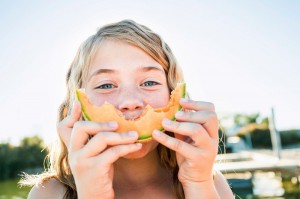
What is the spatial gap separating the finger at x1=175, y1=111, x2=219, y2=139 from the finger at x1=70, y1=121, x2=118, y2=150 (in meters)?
0.33

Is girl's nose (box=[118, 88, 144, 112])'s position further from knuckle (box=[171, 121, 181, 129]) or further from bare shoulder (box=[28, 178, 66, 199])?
bare shoulder (box=[28, 178, 66, 199])

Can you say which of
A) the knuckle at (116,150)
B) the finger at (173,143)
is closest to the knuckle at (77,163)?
the knuckle at (116,150)

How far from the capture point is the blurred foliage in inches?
1142

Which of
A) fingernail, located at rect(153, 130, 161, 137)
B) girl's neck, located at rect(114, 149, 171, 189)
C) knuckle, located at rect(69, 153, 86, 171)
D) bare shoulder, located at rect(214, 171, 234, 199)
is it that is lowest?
bare shoulder, located at rect(214, 171, 234, 199)

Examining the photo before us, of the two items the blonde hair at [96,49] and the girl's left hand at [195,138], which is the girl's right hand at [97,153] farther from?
the blonde hair at [96,49]

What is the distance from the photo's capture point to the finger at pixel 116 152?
1592 mm

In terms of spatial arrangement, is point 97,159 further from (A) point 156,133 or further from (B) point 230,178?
(B) point 230,178

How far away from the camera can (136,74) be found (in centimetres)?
200

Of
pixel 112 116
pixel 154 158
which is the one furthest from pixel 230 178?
pixel 112 116

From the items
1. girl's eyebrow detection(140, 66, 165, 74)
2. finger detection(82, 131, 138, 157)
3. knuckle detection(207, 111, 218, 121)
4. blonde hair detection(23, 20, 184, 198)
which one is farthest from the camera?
blonde hair detection(23, 20, 184, 198)

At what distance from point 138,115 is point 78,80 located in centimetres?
74

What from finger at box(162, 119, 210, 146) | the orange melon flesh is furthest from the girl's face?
finger at box(162, 119, 210, 146)

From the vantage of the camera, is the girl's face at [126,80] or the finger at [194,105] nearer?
the finger at [194,105]

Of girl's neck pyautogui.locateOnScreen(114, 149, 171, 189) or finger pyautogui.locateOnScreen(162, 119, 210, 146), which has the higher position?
finger pyautogui.locateOnScreen(162, 119, 210, 146)
